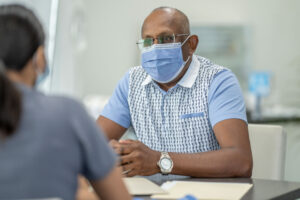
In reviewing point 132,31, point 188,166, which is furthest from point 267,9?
point 188,166

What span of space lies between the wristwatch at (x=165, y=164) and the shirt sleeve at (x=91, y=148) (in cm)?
76

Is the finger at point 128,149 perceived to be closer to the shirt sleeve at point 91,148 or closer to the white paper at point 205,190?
the white paper at point 205,190

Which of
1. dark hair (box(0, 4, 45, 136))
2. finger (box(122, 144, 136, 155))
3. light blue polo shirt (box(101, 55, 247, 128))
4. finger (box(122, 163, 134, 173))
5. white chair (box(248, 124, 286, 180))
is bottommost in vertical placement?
white chair (box(248, 124, 286, 180))

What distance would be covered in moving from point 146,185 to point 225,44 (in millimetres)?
5077

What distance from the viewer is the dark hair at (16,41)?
98cm

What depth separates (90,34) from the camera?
23.0 feet

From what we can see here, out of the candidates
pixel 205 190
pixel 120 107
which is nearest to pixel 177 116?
pixel 120 107

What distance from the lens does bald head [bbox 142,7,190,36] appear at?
2287 millimetres

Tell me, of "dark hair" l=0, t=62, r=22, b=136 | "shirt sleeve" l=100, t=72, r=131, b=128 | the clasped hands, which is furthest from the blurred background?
"dark hair" l=0, t=62, r=22, b=136

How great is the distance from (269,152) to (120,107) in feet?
2.30

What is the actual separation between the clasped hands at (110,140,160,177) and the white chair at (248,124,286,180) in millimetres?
649

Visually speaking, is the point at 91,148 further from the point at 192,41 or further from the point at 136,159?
the point at 192,41

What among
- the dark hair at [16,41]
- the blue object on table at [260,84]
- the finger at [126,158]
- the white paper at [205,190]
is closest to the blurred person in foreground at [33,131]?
the dark hair at [16,41]

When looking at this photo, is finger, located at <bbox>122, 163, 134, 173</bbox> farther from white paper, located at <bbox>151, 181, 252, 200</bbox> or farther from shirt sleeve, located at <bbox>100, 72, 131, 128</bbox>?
shirt sleeve, located at <bbox>100, 72, 131, 128</bbox>
